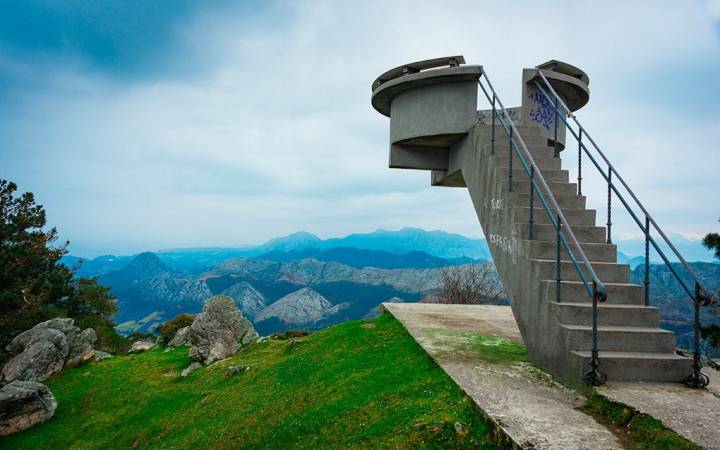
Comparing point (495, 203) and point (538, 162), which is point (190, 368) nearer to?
point (495, 203)

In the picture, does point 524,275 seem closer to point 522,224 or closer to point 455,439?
point 522,224

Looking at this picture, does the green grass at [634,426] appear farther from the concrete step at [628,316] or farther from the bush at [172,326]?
the bush at [172,326]

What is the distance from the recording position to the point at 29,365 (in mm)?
15430

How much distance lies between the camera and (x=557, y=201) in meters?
7.26

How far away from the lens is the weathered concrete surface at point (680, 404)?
377 cm

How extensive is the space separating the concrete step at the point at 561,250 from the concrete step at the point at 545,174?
4.39ft

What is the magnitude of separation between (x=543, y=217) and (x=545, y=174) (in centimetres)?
112

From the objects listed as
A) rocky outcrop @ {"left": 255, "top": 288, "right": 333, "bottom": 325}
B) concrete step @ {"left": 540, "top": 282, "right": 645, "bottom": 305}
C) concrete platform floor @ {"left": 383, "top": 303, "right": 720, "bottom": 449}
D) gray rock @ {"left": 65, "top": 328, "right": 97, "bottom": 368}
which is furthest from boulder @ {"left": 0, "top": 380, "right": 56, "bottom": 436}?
rocky outcrop @ {"left": 255, "top": 288, "right": 333, "bottom": 325}

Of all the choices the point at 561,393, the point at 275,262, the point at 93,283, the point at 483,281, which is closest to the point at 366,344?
the point at 561,393

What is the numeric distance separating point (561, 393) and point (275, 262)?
193m

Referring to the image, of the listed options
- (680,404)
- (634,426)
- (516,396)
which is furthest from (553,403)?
(680,404)

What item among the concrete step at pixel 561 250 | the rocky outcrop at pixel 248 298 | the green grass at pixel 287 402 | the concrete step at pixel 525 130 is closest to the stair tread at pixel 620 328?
the concrete step at pixel 561 250

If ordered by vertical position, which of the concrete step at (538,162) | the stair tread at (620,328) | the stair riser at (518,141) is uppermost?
the stair riser at (518,141)

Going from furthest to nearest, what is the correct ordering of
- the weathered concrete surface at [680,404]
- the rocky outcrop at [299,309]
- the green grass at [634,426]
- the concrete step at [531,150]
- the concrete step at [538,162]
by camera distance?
1. the rocky outcrop at [299,309]
2. the concrete step at [531,150]
3. the concrete step at [538,162]
4. the weathered concrete surface at [680,404]
5. the green grass at [634,426]
